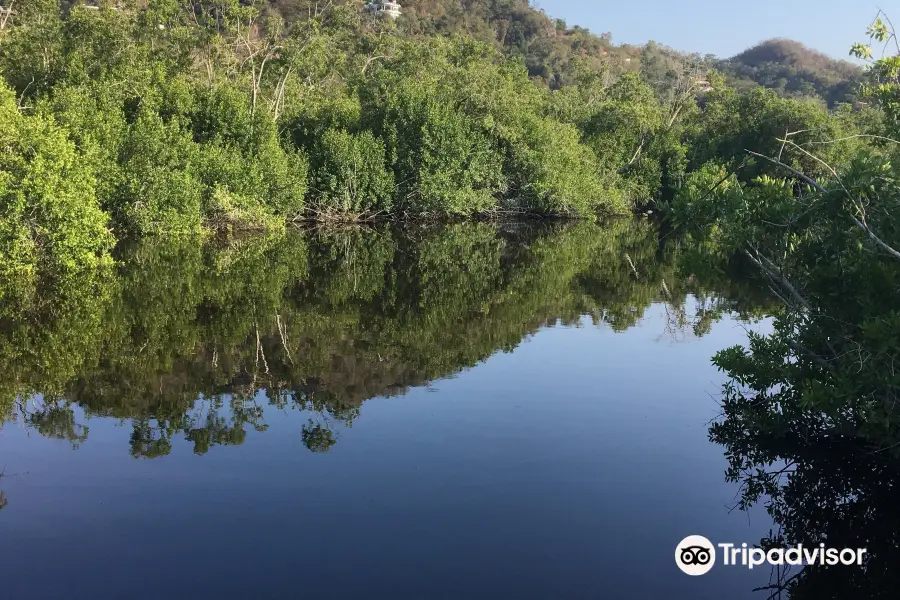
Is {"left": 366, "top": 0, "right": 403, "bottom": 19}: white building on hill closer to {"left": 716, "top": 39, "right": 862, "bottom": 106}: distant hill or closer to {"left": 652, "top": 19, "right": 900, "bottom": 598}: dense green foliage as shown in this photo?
{"left": 716, "top": 39, "right": 862, "bottom": 106}: distant hill

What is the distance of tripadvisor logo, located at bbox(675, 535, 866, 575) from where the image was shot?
866cm

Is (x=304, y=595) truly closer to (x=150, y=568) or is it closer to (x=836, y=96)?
(x=150, y=568)

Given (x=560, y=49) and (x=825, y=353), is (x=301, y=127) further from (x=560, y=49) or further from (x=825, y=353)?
(x=560, y=49)

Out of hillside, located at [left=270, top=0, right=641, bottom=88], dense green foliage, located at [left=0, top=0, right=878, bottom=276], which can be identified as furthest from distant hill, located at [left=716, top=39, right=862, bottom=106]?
dense green foliage, located at [left=0, top=0, right=878, bottom=276]

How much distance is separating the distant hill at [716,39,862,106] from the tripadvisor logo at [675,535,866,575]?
85.3 meters

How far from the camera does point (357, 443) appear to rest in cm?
1181

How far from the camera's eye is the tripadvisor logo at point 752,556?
866cm

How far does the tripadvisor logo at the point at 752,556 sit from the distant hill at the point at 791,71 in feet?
280

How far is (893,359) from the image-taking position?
29.2ft

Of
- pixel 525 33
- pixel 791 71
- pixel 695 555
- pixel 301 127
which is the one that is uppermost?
pixel 791 71

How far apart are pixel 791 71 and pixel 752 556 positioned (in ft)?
445

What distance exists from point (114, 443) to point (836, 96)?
98.0 meters

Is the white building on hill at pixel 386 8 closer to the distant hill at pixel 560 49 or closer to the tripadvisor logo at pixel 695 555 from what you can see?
the distant hill at pixel 560 49

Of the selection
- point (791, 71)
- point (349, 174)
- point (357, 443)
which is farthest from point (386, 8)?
point (357, 443)
